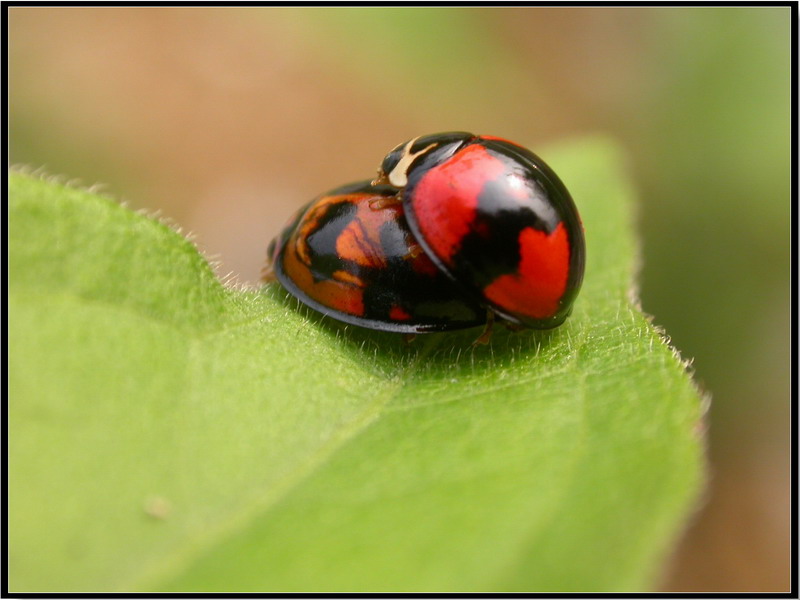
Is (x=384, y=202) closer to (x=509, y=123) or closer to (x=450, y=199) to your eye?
(x=450, y=199)

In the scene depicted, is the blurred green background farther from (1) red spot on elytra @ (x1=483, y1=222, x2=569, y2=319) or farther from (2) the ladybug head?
(1) red spot on elytra @ (x1=483, y1=222, x2=569, y2=319)

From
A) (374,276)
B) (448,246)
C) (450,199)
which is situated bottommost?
(374,276)

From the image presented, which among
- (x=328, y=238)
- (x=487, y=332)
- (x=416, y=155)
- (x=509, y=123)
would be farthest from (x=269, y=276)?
(x=509, y=123)

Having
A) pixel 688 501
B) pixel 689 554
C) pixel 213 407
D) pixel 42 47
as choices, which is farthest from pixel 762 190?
pixel 42 47

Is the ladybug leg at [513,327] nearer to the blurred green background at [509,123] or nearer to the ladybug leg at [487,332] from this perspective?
the ladybug leg at [487,332]

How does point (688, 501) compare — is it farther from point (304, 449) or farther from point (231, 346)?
point (231, 346)
